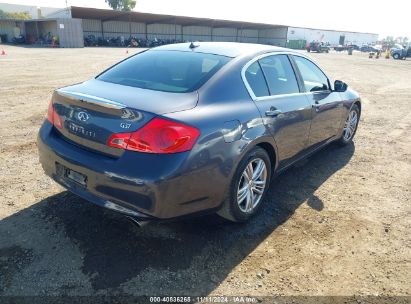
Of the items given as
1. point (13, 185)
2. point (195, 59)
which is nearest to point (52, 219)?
A: point (13, 185)

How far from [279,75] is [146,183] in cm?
218

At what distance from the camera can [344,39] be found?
85.2 meters

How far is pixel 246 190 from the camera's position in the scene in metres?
3.34

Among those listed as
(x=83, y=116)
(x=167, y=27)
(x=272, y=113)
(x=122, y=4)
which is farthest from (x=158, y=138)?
(x=122, y=4)

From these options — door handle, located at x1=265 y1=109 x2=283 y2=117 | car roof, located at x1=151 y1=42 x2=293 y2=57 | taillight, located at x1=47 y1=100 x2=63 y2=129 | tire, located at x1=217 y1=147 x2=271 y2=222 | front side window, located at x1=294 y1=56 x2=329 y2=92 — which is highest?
car roof, located at x1=151 y1=42 x2=293 y2=57

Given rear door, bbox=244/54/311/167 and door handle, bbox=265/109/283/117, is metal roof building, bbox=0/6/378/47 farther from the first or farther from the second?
door handle, bbox=265/109/283/117

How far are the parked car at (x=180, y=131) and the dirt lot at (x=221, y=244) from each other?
0.38m

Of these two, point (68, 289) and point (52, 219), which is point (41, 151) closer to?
point (52, 219)

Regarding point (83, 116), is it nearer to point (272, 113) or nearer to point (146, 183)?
point (146, 183)

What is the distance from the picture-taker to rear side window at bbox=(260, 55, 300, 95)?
3666mm

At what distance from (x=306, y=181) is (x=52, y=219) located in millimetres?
3101

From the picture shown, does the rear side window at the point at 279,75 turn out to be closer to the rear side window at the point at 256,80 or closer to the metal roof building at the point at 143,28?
the rear side window at the point at 256,80

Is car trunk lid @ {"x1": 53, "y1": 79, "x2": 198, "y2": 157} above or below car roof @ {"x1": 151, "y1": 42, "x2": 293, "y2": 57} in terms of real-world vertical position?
below

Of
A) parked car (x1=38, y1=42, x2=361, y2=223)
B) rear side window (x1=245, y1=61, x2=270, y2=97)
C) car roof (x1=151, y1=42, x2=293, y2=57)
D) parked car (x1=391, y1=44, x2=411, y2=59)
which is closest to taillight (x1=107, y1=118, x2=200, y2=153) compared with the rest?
parked car (x1=38, y1=42, x2=361, y2=223)
